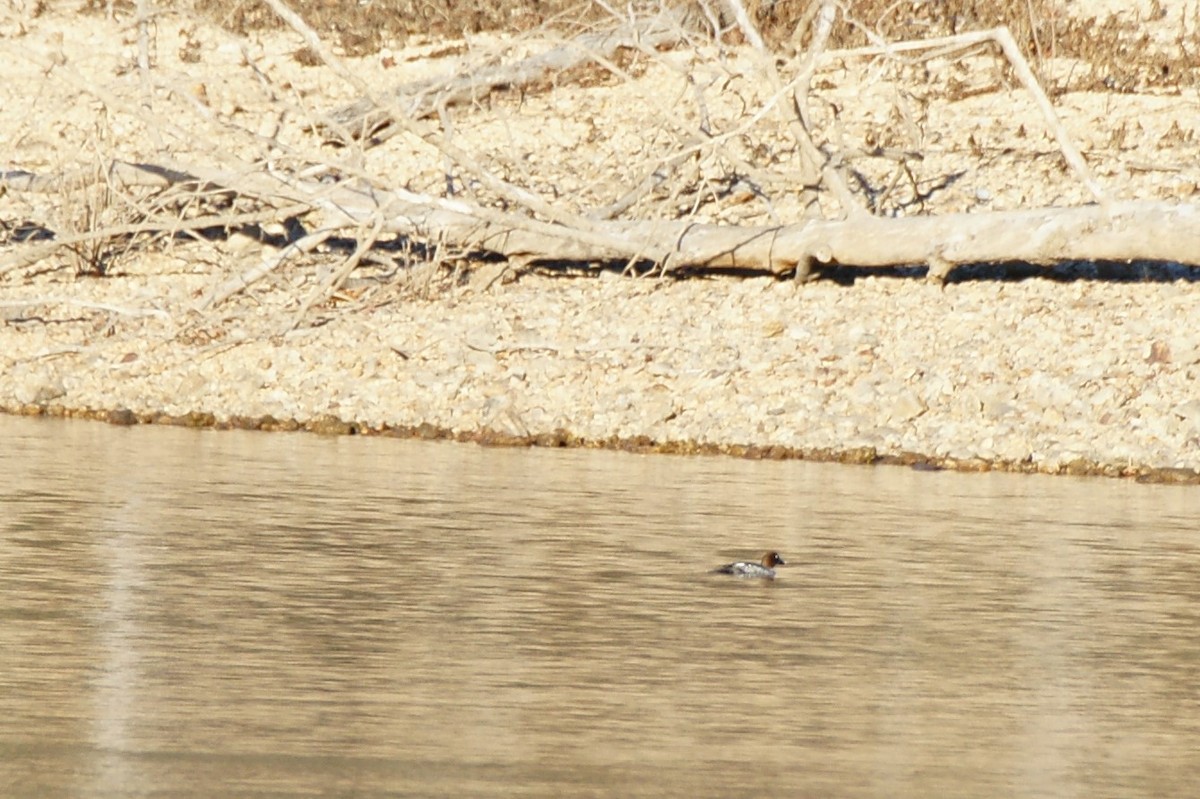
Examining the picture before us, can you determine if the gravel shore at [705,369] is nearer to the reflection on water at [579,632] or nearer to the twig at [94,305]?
the twig at [94,305]

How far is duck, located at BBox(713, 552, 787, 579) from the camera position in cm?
1019

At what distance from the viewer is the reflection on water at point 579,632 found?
21.9ft

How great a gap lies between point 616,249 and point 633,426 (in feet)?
7.43

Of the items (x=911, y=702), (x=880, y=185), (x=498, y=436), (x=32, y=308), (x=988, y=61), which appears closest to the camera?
(x=911, y=702)

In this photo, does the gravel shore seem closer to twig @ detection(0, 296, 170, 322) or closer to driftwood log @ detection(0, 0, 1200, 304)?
twig @ detection(0, 296, 170, 322)

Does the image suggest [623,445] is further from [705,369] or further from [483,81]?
[483,81]

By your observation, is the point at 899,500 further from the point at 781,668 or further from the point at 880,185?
the point at 880,185

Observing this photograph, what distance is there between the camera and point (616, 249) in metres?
17.7

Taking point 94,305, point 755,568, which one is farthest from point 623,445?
point 755,568

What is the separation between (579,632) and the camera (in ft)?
29.0

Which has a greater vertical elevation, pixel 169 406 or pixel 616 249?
pixel 616 249

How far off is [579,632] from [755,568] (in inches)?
61.9

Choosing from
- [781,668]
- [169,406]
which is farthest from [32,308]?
[781,668]

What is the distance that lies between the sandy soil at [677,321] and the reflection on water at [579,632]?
4.69 ft
